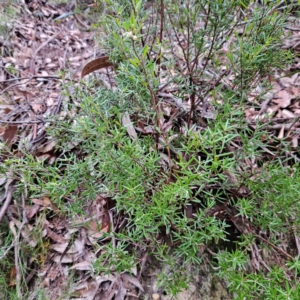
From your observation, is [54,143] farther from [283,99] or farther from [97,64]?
[283,99]

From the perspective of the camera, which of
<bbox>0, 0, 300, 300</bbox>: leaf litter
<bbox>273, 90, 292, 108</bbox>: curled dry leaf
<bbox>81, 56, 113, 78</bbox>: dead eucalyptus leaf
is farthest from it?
<bbox>273, 90, 292, 108</bbox>: curled dry leaf

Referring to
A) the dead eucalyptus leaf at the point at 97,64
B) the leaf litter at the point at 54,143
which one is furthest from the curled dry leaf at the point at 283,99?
the dead eucalyptus leaf at the point at 97,64

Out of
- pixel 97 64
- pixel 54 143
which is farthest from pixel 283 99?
pixel 54 143

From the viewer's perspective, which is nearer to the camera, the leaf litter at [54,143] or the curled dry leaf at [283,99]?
the leaf litter at [54,143]

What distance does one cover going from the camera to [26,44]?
3.00 metres

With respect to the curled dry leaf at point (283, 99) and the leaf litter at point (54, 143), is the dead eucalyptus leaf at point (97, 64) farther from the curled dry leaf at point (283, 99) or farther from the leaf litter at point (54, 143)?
the curled dry leaf at point (283, 99)

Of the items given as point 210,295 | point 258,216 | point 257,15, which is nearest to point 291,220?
point 258,216

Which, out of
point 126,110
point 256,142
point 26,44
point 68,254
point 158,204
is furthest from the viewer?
point 26,44

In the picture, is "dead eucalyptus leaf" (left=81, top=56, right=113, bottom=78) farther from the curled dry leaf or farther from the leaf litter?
the curled dry leaf

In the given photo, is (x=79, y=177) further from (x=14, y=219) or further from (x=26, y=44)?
(x=26, y=44)

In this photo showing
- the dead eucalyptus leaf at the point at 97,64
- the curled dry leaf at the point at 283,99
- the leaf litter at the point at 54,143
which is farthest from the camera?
the curled dry leaf at the point at 283,99

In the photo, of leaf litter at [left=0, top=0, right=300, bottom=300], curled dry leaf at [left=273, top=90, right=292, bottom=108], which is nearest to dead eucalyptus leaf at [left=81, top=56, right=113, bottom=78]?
leaf litter at [left=0, top=0, right=300, bottom=300]

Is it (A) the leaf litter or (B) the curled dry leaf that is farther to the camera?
(B) the curled dry leaf

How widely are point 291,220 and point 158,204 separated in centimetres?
71
